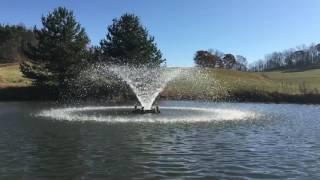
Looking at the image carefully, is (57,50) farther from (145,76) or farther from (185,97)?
(185,97)

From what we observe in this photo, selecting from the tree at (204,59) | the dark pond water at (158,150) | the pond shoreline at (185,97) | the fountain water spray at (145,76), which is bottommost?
the dark pond water at (158,150)

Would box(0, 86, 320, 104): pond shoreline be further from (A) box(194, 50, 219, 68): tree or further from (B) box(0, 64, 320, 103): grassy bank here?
(A) box(194, 50, 219, 68): tree

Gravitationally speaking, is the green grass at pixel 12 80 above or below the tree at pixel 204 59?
below

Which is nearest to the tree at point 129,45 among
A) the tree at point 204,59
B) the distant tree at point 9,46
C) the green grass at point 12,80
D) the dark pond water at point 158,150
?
the green grass at point 12,80

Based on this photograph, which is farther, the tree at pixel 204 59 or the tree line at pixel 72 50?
the tree at pixel 204 59

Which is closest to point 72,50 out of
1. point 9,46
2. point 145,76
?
point 145,76

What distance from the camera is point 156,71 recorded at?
227 feet

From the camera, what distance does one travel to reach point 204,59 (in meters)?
180

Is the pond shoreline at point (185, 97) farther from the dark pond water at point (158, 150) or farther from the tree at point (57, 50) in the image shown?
the dark pond water at point (158, 150)

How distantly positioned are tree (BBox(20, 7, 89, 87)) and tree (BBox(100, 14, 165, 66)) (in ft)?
11.9

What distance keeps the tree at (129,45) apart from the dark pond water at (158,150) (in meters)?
38.3

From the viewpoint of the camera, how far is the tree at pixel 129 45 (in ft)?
229

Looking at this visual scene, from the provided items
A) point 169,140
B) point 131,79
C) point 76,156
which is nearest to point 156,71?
point 131,79

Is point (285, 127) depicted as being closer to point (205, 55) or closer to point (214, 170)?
point (214, 170)
